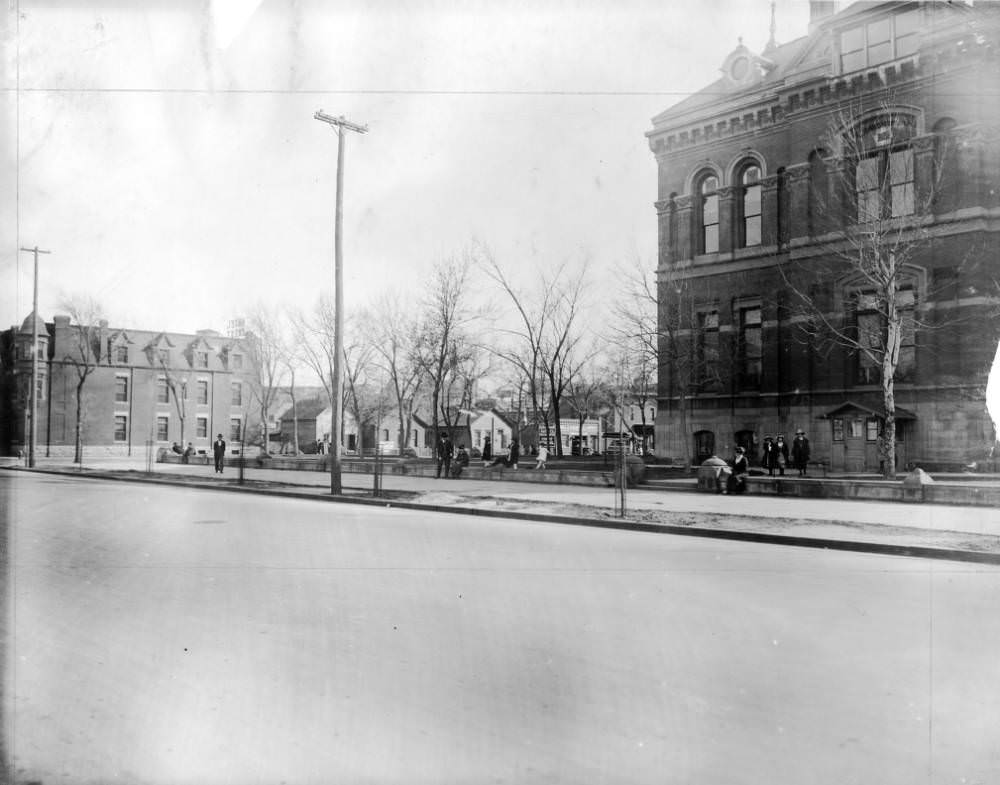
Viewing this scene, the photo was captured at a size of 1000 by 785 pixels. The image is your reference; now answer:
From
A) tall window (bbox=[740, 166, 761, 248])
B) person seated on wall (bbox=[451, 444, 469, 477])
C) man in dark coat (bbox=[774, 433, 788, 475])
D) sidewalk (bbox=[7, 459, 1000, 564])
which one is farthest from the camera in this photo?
tall window (bbox=[740, 166, 761, 248])

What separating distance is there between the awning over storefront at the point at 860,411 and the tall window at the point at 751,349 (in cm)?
383

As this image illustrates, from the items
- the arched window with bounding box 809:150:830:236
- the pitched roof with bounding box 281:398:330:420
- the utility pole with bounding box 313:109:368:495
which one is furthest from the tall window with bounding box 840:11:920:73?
the pitched roof with bounding box 281:398:330:420

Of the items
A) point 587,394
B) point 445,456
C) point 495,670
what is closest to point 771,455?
point 445,456

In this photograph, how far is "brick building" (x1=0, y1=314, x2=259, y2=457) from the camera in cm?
5497

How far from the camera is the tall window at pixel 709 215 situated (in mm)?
32688

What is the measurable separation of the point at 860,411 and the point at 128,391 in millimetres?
52413

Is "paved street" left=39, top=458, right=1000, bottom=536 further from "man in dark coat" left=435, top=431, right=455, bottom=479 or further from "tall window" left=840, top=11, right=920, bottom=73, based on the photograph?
"tall window" left=840, top=11, right=920, bottom=73

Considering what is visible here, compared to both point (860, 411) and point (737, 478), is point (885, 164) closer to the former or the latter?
point (860, 411)

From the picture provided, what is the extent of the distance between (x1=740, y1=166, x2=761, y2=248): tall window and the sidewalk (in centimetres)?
1395

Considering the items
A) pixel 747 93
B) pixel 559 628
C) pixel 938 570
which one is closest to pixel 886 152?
pixel 747 93

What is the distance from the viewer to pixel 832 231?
28.3 metres

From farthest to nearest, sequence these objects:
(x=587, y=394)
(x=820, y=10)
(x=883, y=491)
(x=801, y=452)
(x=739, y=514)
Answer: (x=587, y=394) < (x=820, y=10) < (x=801, y=452) < (x=883, y=491) < (x=739, y=514)

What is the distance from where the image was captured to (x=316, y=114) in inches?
Answer: 679

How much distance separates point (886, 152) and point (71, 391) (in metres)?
54.4
